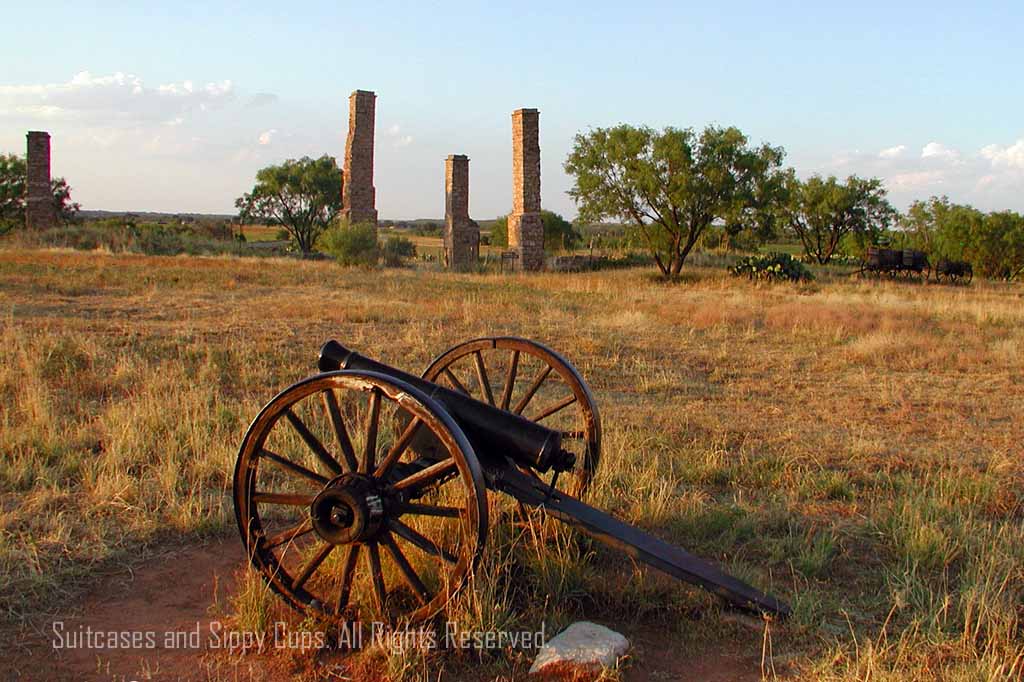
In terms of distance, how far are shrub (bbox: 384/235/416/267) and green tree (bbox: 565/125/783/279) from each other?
20.9 ft

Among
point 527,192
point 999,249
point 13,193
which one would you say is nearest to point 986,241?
point 999,249

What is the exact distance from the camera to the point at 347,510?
335 cm

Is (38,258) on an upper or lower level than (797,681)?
upper

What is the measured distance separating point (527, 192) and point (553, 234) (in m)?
16.6

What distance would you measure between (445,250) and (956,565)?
85.4 ft

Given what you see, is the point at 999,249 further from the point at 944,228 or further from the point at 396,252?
the point at 396,252

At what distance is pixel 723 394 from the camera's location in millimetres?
8211

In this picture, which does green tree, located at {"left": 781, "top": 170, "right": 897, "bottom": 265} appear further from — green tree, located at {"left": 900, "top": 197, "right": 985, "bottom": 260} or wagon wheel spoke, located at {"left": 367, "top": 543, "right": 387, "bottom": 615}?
wagon wheel spoke, located at {"left": 367, "top": 543, "right": 387, "bottom": 615}

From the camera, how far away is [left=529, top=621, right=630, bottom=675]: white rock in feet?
10.2

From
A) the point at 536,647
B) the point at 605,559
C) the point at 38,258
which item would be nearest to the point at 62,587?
the point at 536,647

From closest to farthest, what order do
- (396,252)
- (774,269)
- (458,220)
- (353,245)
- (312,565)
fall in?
(312,565), (774,269), (353,245), (458,220), (396,252)

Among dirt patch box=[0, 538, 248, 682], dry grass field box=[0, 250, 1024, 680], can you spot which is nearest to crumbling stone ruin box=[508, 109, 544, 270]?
dry grass field box=[0, 250, 1024, 680]

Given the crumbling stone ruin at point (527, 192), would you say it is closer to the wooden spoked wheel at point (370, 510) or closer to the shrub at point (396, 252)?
the shrub at point (396, 252)

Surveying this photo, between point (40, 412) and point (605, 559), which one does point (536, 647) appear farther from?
point (40, 412)
